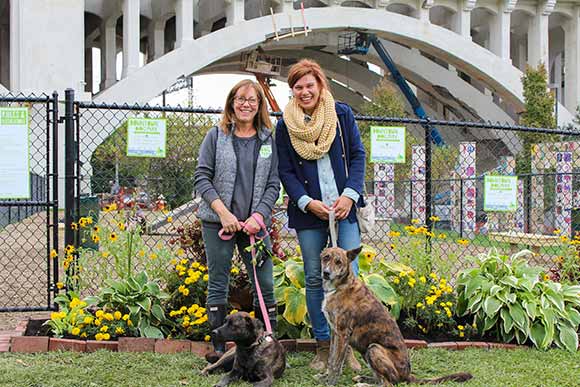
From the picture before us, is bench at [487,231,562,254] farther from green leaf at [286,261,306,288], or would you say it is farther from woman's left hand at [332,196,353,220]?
woman's left hand at [332,196,353,220]

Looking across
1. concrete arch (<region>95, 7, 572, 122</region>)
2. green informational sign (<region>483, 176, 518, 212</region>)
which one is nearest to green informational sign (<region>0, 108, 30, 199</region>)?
green informational sign (<region>483, 176, 518, 212</region>)

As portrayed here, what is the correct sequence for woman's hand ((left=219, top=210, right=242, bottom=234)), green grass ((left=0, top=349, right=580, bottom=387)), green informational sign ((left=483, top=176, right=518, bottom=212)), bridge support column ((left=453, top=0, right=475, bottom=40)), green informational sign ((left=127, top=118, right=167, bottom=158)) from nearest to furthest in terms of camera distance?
green grass ((left=0, top=349, right=580, bottom=387)) < woman's hand ((left=219, top=210, right=242, bottom=234)) < green informational sign ((left=127, top=118, right=167, bottom=158)) < green informational sign ((left=483, top=176, right=518, bottom=212)) < bridge support column ((left=453, top=0, right=475, bottom=40))

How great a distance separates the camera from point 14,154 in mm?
6145

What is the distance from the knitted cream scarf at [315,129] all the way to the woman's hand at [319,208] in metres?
0.36

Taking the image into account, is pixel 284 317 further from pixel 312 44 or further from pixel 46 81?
pixel 312 44

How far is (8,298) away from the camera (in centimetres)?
852

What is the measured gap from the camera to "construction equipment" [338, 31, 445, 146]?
37306 mm

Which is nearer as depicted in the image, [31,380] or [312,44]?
[31,380]

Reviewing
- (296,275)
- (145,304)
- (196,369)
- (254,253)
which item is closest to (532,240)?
(296,275)

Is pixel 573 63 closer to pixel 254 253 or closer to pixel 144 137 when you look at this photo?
pixel 144 137

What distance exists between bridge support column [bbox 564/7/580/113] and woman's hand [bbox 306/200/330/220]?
118ft

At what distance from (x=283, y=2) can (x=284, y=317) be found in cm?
2797

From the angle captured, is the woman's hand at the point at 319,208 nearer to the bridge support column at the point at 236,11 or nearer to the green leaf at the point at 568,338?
the green leaf at the point at 568,338

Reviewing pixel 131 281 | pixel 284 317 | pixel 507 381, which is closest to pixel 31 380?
pixel 131 281
